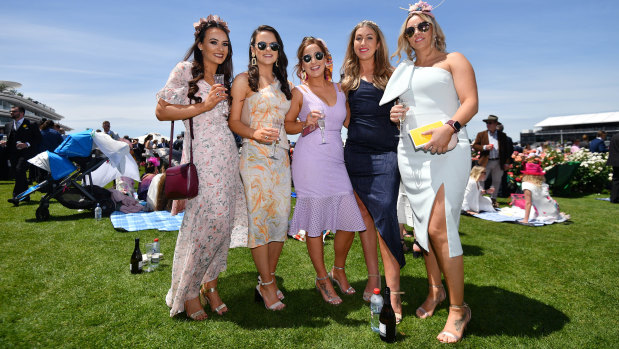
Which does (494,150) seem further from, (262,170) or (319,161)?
(262,170)

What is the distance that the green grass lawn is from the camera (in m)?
2.95

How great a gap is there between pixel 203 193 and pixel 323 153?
1.22 m

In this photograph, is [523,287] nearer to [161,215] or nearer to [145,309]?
→ [145,309]

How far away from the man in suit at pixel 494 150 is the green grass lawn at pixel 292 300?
457 cm

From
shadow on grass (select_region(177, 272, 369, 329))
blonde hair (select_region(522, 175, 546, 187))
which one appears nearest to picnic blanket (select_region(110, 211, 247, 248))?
shadow on grass (select_region(177, 272, 369, 329))

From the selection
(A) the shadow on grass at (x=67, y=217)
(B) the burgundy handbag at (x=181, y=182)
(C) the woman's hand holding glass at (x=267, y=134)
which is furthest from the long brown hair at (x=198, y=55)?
(A) the shadow on grass at (x=67, y=217)

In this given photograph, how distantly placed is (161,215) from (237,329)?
246 inches

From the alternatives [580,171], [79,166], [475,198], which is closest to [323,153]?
[475,198]

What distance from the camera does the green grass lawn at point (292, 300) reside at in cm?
295

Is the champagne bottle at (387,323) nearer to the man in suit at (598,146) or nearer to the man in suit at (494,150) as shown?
the man in suit at (494,150)

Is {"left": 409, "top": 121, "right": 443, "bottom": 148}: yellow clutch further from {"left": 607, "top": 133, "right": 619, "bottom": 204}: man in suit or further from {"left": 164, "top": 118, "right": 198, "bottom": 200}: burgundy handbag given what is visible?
{"left": 607, "top": 133, "right": 619, "bottom": 204}: man in suit

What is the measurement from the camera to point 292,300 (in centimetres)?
375

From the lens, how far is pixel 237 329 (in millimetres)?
3104

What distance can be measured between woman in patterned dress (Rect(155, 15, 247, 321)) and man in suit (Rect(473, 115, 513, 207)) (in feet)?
31.1
